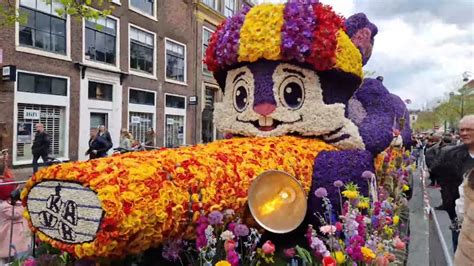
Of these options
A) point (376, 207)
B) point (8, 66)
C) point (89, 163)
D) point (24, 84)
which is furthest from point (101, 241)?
point (24, 84)

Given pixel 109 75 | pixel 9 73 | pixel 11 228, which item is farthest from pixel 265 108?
pixel 109 75

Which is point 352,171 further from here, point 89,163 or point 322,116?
point 89,163

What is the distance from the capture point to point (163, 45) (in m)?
22.8

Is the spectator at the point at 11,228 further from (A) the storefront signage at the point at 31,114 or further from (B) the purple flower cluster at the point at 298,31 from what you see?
(A) the storefront signage at the point at 31,114

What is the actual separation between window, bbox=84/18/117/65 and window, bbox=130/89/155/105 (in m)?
1.97

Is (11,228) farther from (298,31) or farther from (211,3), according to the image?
(211,3)

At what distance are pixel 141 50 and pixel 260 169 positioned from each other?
18367 millimetres

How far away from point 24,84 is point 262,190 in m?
13.3

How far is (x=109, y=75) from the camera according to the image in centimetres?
1852

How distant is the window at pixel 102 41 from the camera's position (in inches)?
687

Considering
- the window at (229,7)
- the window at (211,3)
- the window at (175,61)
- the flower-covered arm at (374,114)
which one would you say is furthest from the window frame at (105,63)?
the flower-covered arm at (374,114)

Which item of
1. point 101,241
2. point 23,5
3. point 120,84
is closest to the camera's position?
point 101,241

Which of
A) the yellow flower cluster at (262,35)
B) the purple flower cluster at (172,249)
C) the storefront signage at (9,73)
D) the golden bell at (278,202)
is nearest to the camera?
the purple flower cluster at (172,249)

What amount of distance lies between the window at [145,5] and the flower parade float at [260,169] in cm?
1629
